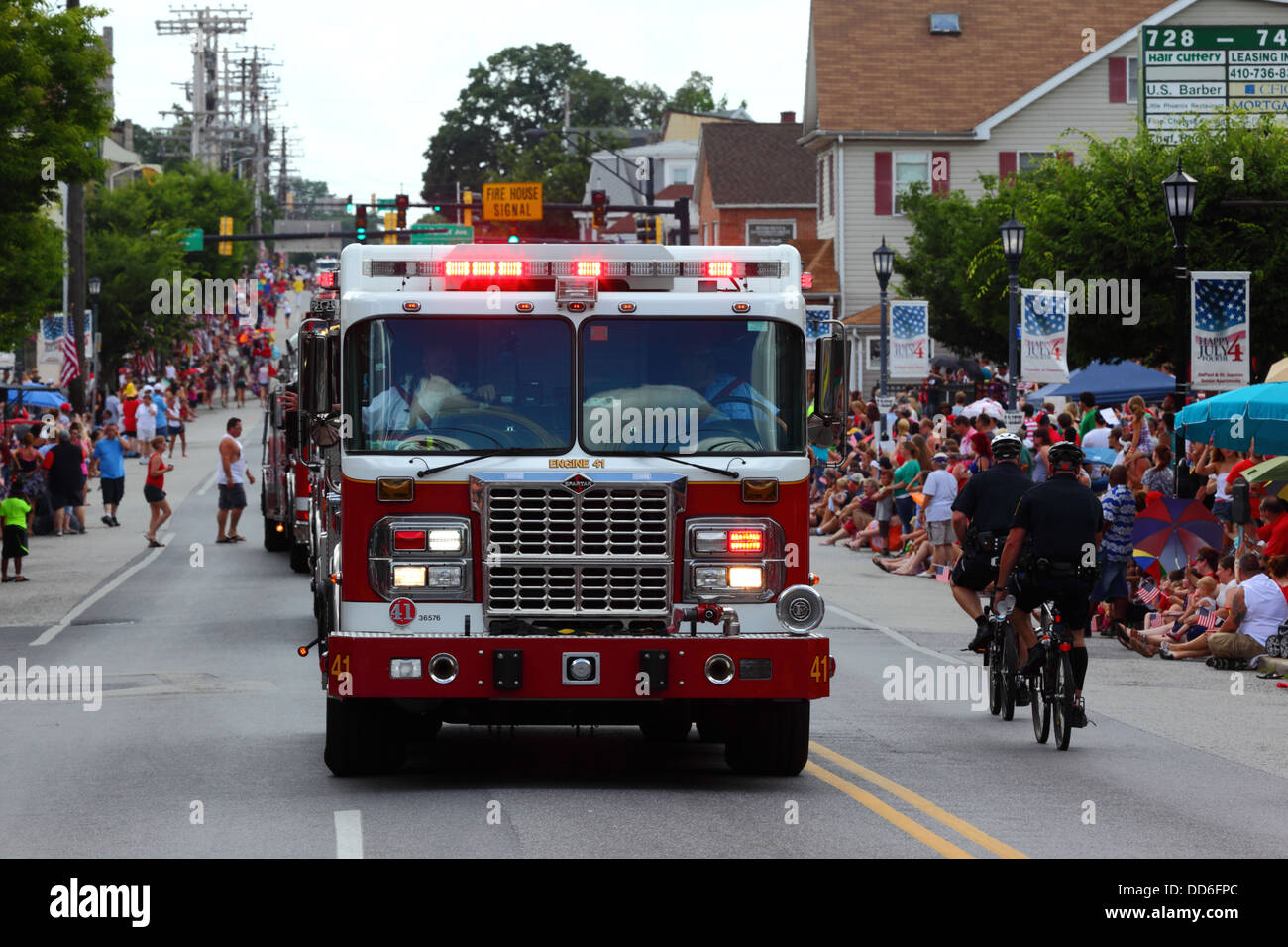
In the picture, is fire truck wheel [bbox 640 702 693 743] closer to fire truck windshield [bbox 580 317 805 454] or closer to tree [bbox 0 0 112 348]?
fire truck windshield [bbox 580 317 805 454]

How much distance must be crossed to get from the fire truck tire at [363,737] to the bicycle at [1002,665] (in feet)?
15.6

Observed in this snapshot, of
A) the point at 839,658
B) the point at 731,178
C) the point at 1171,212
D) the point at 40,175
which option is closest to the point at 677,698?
the point at 839,658

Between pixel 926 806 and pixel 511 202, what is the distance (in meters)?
49.3

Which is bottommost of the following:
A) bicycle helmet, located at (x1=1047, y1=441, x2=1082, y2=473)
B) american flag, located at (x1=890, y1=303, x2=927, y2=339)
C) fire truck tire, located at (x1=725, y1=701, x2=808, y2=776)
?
fire truck tire, located at (x1=725, y1=701, x2=808, y2=776)

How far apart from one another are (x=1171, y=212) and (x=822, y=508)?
1273 centimetres

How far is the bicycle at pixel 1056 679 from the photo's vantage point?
12.9 m

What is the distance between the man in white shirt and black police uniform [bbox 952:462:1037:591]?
965cm

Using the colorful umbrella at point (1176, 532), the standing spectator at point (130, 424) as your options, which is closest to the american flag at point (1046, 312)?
the colorful umbrella at point (1176, 532)

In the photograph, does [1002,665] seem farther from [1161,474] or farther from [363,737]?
[1161,474]

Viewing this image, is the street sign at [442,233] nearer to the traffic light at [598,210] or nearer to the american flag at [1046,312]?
the traffic light at [598,210]

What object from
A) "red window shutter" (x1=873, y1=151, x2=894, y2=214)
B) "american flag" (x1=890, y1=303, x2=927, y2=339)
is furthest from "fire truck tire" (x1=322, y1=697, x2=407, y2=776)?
"red window shutter" (x1=873, y1=151, x2=894, y2=214)

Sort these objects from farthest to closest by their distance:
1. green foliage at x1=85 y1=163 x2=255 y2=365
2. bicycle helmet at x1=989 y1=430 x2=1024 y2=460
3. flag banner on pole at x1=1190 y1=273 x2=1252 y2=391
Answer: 1. green foliage at x1=85 y1=163 x2=255 y2=365
2. flag banner on pole at x1=1190 y1=273 x2=1252 y2=391
3. bicycle helmet at x1=989 y1=430 x2=1024 y2=460

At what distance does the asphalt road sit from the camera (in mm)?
9477

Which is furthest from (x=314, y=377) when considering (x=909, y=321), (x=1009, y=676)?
(x=909, y=321)
